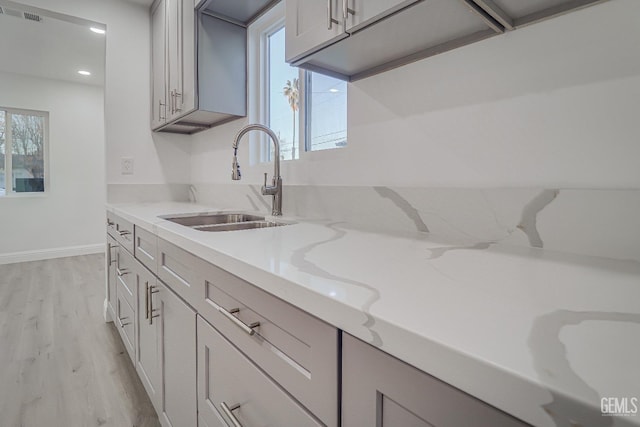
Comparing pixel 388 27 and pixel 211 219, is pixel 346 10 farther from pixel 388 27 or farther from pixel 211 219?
pixel 211 219

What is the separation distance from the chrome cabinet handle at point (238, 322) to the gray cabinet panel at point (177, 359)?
0.76ft

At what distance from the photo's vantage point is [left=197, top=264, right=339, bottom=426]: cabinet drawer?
0.45 meters

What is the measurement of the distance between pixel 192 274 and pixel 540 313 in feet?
2.66

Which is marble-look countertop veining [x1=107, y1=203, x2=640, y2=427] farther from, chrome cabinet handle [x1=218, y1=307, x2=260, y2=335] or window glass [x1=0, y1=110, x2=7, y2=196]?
window glass [x1=0, y1=110, x2=7, y2=196]

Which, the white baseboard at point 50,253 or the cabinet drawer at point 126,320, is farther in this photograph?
the white baseboard at point 50,253

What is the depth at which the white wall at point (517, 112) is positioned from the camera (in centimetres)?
64

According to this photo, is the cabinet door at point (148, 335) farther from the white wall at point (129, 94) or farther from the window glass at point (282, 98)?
the white wall at point (129, 94)

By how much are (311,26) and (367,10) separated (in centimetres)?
23

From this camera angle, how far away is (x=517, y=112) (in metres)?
0.78

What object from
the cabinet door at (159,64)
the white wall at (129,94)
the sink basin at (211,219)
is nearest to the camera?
the sink basin at (211,219)

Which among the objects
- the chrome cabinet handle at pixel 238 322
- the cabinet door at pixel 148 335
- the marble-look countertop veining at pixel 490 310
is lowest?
the cabinet door at pixel 148 335

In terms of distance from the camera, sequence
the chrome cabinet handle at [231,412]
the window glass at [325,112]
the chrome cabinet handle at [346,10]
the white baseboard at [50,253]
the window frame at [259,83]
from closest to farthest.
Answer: the chrome cabinet handle at [231,412] < the chrome cabinet handle at [346,10] < the window glass at [325,112] < the window frame at [259,83] < the white baseboard at [50,253]

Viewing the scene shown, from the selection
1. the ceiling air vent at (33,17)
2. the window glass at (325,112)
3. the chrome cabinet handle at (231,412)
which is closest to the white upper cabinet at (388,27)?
the window glass at (325,112)

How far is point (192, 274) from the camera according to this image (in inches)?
35.0
